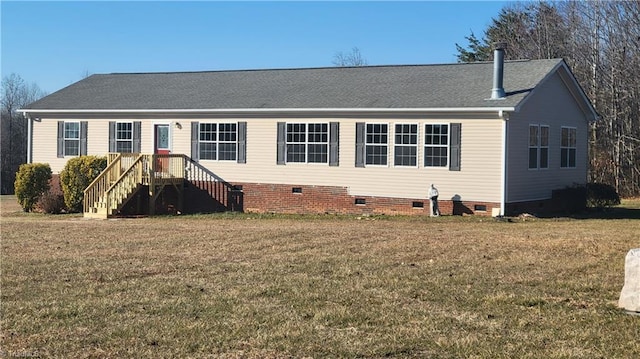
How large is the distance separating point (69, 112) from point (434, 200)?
1400 cm

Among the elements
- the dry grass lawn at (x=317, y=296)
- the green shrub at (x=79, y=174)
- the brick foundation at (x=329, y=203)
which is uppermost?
the green shrub at (x=79, y=174)

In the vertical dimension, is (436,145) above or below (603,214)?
above

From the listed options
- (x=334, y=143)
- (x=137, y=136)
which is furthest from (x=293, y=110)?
(x=137, y=136)

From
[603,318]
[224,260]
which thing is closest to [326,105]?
[224,260]

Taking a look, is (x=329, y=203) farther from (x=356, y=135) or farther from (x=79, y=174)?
(x=79, y=174)

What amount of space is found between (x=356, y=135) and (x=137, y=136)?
8.27 metres

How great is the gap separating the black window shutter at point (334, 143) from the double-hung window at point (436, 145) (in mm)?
2745

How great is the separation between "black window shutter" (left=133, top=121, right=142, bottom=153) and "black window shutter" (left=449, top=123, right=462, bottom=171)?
11.0 metres

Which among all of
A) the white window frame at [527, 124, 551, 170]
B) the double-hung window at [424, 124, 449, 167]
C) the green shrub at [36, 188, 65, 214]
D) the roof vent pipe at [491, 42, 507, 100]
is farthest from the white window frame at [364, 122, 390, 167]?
the green shrub at [36, 188, 65, 214]

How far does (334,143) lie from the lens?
2227cm

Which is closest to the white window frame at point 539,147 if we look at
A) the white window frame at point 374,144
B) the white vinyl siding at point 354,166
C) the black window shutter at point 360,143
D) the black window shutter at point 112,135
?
the white vinyl siding at point 354,166

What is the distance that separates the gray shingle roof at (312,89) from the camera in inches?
846

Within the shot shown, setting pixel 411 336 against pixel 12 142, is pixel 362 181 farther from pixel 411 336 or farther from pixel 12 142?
pixel 12 142

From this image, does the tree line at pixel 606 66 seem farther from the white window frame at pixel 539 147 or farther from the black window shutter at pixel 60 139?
the black window shutter at pixel 60 139
